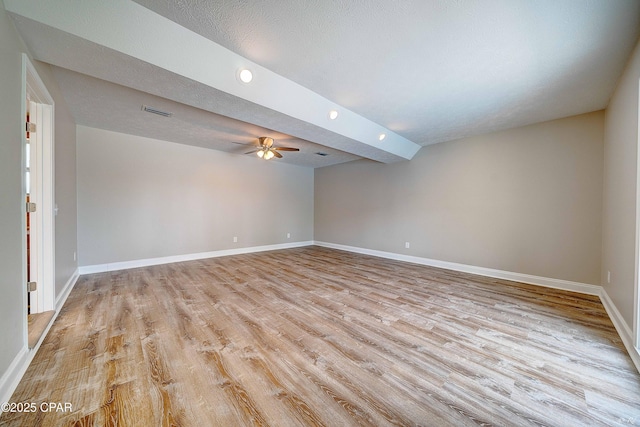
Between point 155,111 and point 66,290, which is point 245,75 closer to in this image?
point 155,111

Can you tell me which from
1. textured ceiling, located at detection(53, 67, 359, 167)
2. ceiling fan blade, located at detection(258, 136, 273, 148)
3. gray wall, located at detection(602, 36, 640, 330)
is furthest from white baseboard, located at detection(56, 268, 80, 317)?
gray wall, located at detection(602, 36, 640, 330)

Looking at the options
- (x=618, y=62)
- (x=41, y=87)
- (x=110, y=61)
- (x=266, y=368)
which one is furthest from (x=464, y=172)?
(x=41, y=87)

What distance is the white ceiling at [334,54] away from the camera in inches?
66.3

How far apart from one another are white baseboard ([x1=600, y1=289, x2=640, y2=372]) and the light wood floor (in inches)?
2.7

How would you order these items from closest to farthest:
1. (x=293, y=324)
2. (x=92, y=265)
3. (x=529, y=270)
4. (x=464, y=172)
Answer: (x=293, y=324) → (x=529, y=270) → (x=92, y=265) → (x=464, y=172)

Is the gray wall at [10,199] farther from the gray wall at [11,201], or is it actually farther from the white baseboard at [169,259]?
the white baseboard at [169,259]

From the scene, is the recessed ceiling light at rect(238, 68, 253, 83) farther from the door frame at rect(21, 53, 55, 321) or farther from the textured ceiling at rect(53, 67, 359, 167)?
the door frame at rect(21, 53, 55, 321)

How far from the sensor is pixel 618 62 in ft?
7.29

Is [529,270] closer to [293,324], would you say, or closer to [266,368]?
[293,324]

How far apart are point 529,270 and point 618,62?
2.97 metres

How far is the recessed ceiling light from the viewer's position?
2.33 metres

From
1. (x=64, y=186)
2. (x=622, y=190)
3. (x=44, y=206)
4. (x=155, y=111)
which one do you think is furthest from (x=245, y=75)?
(x=622, y=190)

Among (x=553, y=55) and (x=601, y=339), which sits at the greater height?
(x=553, y=55)

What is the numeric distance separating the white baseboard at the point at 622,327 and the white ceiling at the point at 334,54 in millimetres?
2470
